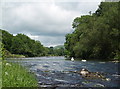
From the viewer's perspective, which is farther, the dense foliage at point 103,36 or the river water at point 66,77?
the dense foliage at point 103,36

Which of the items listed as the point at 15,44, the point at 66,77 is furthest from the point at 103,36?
the point at 66,77

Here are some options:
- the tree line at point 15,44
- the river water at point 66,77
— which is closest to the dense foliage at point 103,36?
the tree line at point 15,44

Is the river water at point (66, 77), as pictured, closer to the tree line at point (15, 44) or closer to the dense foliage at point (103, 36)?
the tree line at point (15, 44)

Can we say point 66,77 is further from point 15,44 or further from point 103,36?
point 15,44

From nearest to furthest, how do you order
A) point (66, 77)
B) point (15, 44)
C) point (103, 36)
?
point (66, 77), point (103, 36), point (15, 44)

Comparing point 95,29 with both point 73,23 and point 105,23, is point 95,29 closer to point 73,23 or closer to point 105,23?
point 105,23

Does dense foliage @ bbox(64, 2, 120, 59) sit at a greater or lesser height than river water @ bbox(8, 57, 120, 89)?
greater

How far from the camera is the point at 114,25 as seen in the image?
4312 centimetres

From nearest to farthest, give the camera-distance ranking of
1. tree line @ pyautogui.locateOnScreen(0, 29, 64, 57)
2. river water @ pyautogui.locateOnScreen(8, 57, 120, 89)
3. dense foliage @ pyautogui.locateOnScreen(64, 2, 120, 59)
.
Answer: river water @ pyautogui.locateOnScreen(8, 57, 120, 89)
tree line @ pyautogui.locateOnScreen(0, 29, 64, 57)
dense foliage @ pyautogui.locateOnScreen(64, 2, 120, 59)

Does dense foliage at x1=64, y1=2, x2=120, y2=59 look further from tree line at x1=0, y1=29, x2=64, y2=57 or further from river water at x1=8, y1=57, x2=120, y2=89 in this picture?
river water at x1=8, y1=57, x2=120, y2=89

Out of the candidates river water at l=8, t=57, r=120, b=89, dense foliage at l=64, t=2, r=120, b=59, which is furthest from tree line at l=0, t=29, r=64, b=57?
dense foliage at l=64, t=2, r=120, b=59

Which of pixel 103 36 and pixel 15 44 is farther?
pixel 15 44

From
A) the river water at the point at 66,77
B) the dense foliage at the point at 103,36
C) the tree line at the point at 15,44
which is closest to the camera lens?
the river water at the point at 66,77

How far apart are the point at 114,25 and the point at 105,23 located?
225 cm
